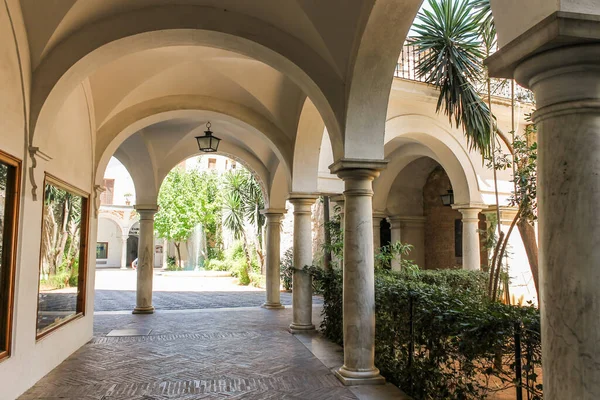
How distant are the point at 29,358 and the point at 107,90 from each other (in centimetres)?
428

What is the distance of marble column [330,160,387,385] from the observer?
535cm

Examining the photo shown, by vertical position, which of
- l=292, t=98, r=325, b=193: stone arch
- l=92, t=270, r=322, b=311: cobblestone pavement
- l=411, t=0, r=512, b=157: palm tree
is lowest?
l=92, t=270, r=322, b=311: cobblestone pavement

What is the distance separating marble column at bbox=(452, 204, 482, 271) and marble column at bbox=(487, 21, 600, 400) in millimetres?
9391

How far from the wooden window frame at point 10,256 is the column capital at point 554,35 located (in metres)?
4.50

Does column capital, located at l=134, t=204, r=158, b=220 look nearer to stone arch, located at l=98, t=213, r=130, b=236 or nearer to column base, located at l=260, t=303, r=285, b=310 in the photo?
column base, located at l=260, t=303, r=285, b=310

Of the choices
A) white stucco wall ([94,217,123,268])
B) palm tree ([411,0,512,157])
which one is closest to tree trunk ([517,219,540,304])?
palm tree ([411,0,512,157])

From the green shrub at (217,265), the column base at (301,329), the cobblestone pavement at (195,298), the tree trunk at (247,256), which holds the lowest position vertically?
the cobblestone pavement at (195,298)

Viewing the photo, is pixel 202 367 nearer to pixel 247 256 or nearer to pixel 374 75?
pixel 374 75

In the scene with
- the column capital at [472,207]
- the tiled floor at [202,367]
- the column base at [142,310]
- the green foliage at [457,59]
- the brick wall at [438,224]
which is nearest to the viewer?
the tiled floor at [202,367]

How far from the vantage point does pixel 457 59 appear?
8.42 m

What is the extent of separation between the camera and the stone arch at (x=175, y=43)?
5.22m

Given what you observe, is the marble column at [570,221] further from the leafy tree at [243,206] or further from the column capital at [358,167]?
the leafy tree at [243,206]

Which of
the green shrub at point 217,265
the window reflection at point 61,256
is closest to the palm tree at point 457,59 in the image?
the window reflection at point 61,256

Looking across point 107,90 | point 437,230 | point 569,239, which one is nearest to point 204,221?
point 437,230
